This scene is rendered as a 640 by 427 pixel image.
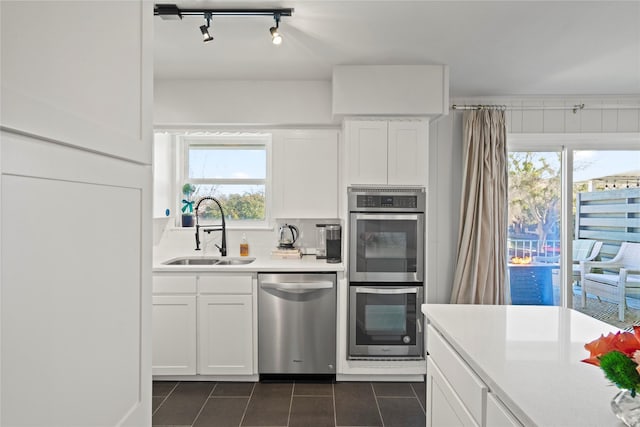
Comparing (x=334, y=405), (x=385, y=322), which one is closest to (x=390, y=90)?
(x=385, y=322)

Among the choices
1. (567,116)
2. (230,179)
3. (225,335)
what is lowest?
(225,335)

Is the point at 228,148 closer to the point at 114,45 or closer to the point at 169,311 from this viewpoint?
the point at 169,311

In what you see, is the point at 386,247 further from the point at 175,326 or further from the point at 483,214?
the point at 175,326

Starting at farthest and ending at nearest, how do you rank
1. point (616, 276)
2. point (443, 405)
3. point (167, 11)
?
point (616, 276) < point (167, 11) < point (443, 405)

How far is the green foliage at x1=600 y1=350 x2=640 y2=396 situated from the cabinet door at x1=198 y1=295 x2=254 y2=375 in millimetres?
2565

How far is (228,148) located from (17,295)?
3.56 meters

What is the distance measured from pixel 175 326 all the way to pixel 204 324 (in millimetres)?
224

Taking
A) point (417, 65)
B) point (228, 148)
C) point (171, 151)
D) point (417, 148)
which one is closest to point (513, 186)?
point (417, 148)

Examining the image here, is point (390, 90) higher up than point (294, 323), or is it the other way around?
point (390, 90)

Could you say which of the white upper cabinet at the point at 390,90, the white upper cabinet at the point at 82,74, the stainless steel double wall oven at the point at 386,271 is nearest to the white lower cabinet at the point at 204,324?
the stainless steel double wall oven at the point at 386,271

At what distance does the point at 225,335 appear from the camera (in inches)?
123

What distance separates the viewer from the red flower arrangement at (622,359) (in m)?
0.82

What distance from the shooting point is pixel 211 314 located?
311 centimetres

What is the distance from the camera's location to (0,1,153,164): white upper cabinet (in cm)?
46
